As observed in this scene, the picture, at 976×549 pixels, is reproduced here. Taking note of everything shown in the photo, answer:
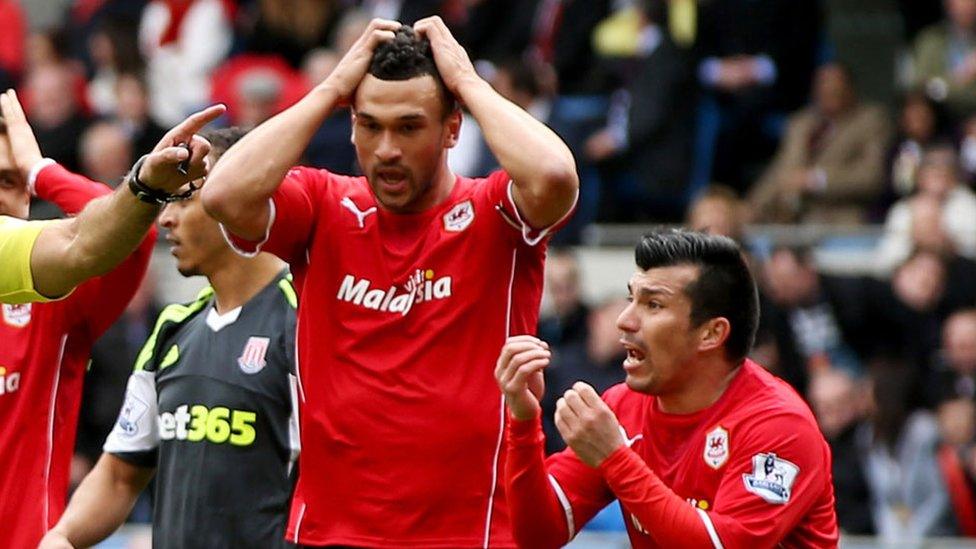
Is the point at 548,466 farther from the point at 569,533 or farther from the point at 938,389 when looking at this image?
the point at 938,389

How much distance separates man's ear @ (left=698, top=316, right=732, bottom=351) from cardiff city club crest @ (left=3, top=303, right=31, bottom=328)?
93.6 inches

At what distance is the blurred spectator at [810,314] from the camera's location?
1190cm

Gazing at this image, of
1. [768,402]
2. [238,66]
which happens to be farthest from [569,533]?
[238,66]

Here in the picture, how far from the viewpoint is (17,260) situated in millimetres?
5668

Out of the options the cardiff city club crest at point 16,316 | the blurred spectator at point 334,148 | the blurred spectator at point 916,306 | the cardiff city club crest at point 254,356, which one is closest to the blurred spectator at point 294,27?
the blurred spectator at point 334,148

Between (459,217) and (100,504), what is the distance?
6.14 feet

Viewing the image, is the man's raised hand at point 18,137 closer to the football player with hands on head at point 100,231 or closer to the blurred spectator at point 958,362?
the football player with hands on head at point 100,231

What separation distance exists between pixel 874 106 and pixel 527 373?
878 cm

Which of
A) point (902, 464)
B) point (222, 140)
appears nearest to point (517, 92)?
point (902, 464)

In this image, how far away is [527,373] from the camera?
5547 millimetres

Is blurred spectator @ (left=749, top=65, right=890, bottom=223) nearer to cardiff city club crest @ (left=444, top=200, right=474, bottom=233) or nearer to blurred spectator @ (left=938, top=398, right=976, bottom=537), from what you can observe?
blurred spectator @ (left=938, top=398, right=976, bottom=537)

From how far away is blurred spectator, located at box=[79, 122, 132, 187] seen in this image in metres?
13.9

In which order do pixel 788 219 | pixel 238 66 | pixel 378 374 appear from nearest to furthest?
pixel 378 374 → pixel 788 219 → pixel 238 66

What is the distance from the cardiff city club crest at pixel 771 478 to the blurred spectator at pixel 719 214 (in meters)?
5.91
